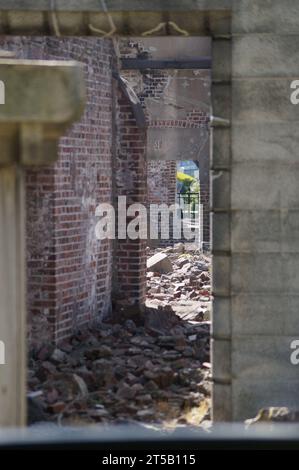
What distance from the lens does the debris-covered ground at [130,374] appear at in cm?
765

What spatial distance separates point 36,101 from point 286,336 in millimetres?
4145

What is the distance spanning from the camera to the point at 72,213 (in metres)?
10.5

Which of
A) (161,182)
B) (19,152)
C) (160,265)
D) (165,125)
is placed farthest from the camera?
(161,182)

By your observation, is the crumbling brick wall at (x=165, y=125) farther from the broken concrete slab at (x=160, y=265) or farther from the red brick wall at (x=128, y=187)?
the red brick wall at (x=128, y=187)

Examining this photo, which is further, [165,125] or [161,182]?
[161,182]

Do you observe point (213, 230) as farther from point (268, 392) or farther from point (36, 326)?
point (36, 326)

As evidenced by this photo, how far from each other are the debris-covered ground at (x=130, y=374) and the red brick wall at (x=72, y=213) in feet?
1.12

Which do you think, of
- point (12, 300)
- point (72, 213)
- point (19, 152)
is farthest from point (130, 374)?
point (19, 152)

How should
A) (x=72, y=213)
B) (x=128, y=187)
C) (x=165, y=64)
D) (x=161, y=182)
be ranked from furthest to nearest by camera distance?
(x=161, y=182)
(x=165, y=64)
(x=128, y=187)
(x=72, y=213)

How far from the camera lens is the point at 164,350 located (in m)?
10.6

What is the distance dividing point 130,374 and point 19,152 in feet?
19.6

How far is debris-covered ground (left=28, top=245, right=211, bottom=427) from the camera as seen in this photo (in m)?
7.65

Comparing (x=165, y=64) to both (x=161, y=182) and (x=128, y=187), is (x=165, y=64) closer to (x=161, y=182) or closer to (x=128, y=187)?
(x=128, y=187)

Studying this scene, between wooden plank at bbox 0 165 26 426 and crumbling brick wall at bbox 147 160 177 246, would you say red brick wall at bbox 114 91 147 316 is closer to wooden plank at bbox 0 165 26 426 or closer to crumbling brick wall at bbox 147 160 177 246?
wooden plank at bbox 0 165 26 426
